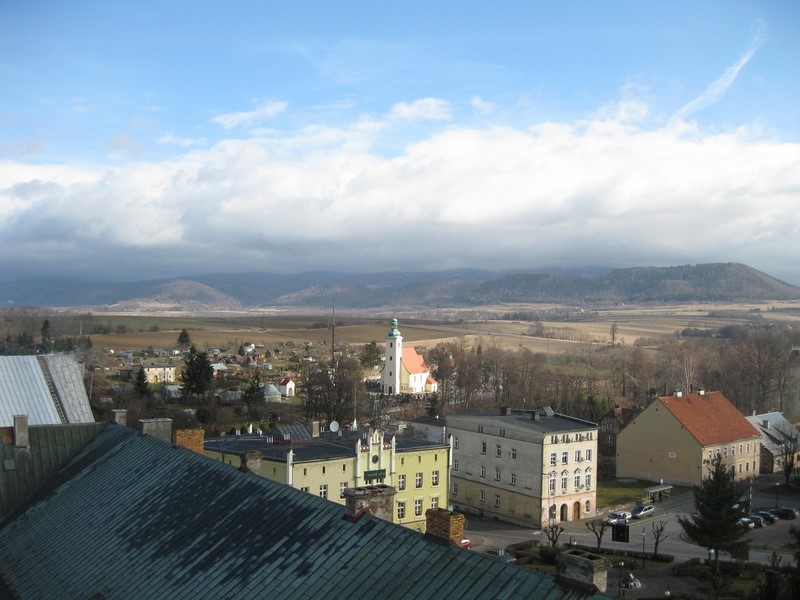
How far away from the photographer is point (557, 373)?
4459 inches

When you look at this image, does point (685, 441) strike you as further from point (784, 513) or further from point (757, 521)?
point (757, 521)

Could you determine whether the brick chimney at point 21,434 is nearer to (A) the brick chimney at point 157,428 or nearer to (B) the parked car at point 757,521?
(A) the brick chimney at point 157,428

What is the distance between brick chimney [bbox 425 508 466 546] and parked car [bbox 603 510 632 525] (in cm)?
3853

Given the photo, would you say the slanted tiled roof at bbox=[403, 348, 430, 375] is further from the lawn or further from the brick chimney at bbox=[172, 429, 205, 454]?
the brick chimney at bbox=[172, 429, 205, 454]

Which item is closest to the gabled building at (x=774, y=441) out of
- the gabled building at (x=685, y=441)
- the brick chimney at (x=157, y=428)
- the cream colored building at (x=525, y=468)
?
the gabled building at (x=685, y=441)

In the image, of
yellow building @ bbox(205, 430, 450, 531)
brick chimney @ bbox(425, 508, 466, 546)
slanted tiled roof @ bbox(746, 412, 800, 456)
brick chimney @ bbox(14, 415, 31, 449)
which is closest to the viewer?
brick chimney @ bbox(425, 508, 466, 546)

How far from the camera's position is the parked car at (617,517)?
50.6 m

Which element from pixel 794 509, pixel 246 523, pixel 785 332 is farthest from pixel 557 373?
pixel 246 523

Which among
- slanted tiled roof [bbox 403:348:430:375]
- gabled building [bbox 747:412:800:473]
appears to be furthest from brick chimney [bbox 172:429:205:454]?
slanted tiled roof [bbox 403:348:430:375]

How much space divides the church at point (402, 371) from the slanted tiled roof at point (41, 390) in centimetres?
8195

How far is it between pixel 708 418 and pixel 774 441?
9543 millimetres

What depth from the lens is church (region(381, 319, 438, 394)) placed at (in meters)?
117

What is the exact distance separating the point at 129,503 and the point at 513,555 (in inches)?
1097

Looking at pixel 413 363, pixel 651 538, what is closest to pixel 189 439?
pixel 651 538
